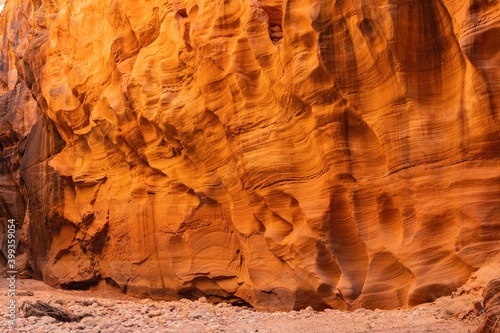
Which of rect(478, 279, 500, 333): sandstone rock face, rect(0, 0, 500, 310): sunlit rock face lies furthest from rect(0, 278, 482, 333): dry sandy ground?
rect(0, 0, 500, 310): sunlit rock face

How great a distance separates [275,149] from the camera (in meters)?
9.88

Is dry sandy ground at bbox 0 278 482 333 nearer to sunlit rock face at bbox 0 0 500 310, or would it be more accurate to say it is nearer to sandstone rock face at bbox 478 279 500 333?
sandstone rock face at bbox 478 279 500 333

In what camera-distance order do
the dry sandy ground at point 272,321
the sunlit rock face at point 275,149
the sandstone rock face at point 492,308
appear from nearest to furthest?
the sandstone rock face at point 492,308 → the dry sandy ground at point 272,321 → the sunlit rock face at point 275,149

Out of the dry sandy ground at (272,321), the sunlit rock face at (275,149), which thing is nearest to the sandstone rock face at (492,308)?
the dry sandy ground at (272,321)

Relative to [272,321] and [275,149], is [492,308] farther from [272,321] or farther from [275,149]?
[275,149]

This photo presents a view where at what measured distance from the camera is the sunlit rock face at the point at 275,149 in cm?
747

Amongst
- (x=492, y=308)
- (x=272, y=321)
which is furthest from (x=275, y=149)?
(x=492, y=308)

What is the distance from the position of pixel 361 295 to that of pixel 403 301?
0.67 m

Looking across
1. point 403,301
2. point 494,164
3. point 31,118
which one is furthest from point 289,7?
point 31,118

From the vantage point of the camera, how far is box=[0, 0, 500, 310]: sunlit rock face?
24.5ft

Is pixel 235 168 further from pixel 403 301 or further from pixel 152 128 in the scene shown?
pixel 403 301

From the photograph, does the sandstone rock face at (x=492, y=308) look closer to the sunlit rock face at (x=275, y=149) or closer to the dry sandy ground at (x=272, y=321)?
the dry sandy ground at (x=272, y=321)

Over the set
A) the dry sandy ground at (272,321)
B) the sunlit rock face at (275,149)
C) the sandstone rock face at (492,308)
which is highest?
the sunlit rock face at (275,149)

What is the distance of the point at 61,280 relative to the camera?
16047 millimetres
